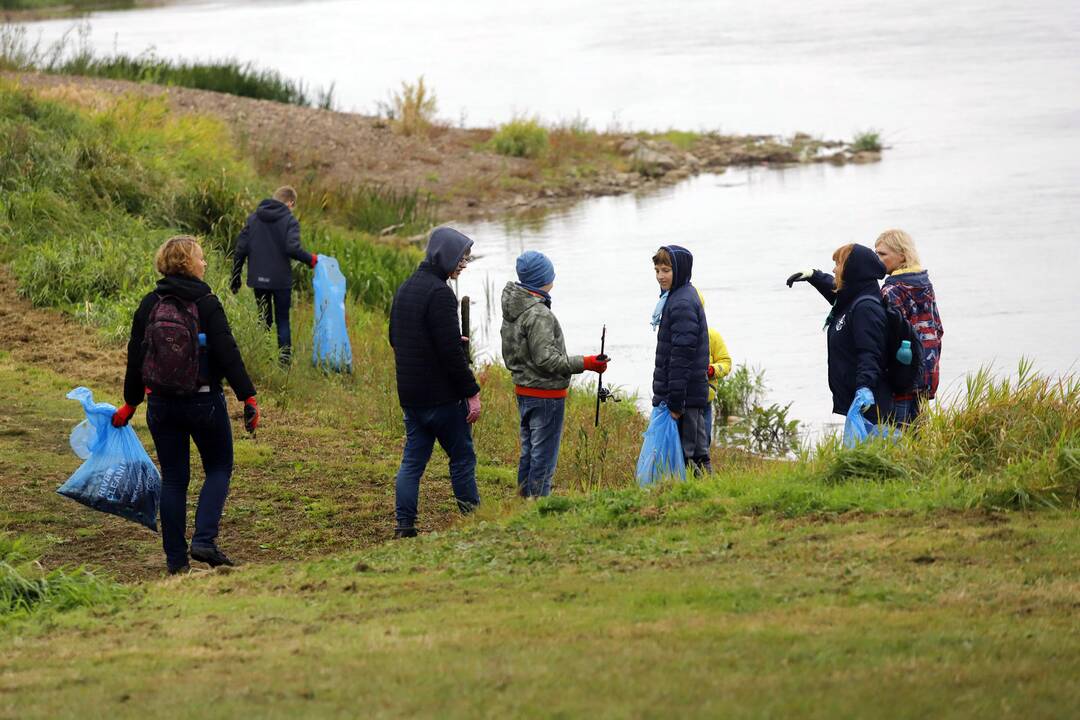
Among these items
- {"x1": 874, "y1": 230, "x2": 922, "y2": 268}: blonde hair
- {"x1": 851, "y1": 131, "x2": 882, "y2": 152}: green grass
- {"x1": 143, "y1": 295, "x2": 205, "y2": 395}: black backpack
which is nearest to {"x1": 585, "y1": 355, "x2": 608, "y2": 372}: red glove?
{"x1": 874, "y1": 230, "x2": 922, "y2": 268}: blonde hair

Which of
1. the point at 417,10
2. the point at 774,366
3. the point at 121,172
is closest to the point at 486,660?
the point at 774,366

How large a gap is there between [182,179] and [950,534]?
15215mm

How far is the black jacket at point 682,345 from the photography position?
26.5 feet

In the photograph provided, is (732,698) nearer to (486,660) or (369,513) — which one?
(486,660)

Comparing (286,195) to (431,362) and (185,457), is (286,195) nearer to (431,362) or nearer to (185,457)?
(431,362)

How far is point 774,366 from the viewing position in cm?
1627

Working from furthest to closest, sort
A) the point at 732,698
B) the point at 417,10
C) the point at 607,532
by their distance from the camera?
the point at 417,10 < the point at 607,532 < the point at 732,698

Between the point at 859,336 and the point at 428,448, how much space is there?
8.13ft

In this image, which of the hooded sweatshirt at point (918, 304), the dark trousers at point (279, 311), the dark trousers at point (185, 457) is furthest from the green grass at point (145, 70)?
the hooded sweatshirt at point (918, 304)

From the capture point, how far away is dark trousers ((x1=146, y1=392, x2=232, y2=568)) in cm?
704

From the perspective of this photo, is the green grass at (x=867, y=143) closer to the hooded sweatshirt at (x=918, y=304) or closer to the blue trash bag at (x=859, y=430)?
the hooded sweatshirt at (x=918, y=304)

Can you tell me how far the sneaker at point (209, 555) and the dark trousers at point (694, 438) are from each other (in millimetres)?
2738

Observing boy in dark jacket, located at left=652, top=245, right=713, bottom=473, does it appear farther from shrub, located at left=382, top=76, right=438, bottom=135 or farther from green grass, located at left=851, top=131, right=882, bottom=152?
green grass, located at left=851, top=131, right=882, bottom=152

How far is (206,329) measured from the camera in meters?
6.96
